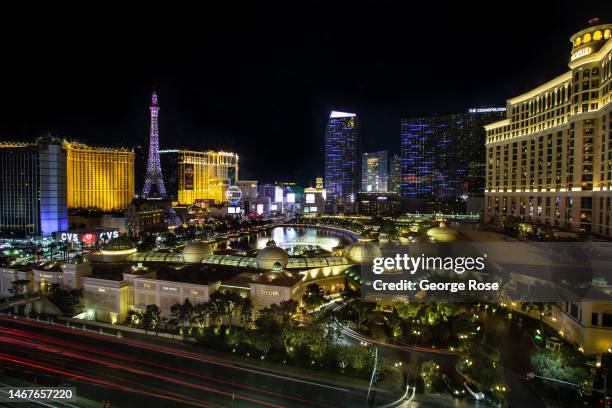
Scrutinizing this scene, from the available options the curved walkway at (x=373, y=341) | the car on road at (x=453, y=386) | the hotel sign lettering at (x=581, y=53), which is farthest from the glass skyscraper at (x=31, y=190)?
the hotel sign lettering at (x=581, y=53)

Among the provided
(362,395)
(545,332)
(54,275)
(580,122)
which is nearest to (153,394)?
(362,395)

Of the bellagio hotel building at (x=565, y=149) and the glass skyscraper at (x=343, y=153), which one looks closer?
the bellagio hotel building at (x=565, y=149)

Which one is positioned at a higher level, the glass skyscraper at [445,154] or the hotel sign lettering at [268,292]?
the glass skyscraper at [445,154]

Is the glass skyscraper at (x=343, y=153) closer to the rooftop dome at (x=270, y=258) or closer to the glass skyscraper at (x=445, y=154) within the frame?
the glass skyscraper at (x=445, y=154)

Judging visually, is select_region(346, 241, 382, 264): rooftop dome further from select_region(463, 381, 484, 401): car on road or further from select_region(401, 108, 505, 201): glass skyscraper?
select_region(401, 108, 505, 201): glass skyscraper

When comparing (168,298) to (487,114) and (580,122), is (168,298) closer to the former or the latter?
(580,122)

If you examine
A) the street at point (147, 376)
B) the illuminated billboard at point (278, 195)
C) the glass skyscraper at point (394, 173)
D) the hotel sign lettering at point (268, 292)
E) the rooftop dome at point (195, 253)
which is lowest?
the street at point (147, 376)

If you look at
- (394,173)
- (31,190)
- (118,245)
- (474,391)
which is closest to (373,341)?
(474,391)
